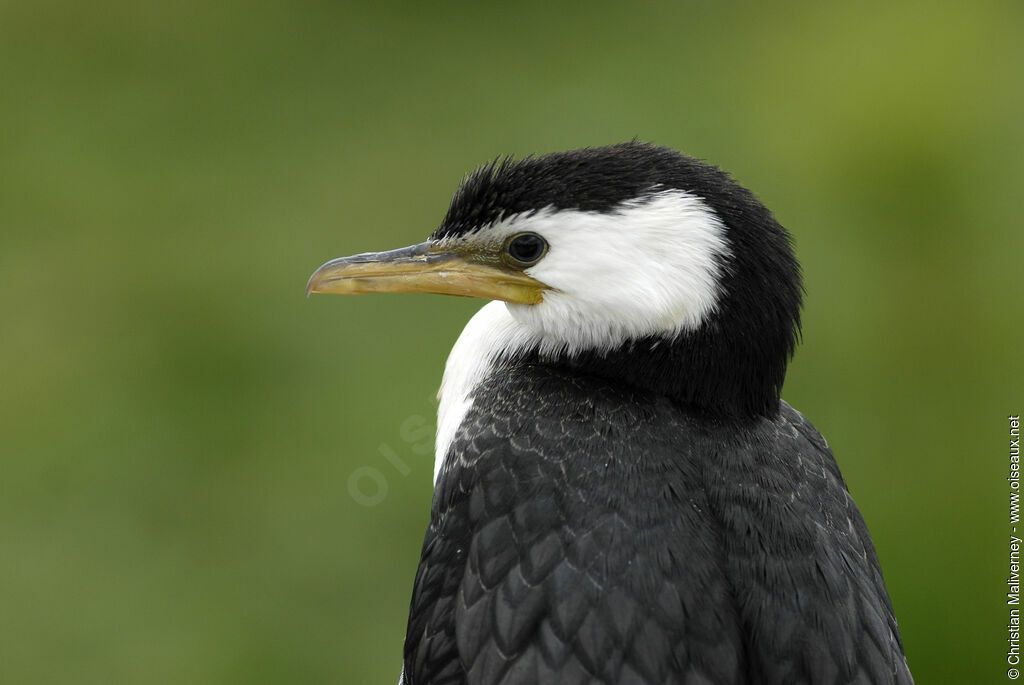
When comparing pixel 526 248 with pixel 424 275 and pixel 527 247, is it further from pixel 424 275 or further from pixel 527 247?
pixel 424 275

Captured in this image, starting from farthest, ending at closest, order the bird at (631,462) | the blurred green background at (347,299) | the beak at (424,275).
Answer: the blurred green background at (347,299) < the beak at (424,275) < the bird at (631,462)

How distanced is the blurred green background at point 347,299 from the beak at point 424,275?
2.25m

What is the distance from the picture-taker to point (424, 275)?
237cm

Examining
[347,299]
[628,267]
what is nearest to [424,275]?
[628,267]

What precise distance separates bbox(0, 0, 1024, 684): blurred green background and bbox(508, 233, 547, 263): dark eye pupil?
2380mm

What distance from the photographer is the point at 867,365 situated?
4.80 meters

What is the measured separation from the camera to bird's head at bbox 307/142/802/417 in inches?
85.0

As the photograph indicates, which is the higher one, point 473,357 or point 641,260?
point 641,260

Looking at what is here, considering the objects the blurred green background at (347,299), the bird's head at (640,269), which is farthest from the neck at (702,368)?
the blurred green background at (347,299)

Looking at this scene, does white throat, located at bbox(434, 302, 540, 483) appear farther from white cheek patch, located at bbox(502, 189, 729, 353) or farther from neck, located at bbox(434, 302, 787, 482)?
white cheek patch, located at bbox(502, 189, 729, 353)

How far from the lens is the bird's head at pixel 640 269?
216 centimetres

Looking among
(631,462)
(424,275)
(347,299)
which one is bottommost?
(347,299)

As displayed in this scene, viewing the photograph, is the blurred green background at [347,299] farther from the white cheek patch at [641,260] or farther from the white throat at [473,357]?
the white cheek patch at [641,260]

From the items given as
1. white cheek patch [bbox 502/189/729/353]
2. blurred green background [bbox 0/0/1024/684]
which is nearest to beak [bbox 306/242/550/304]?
white cheek patch [bbox 502/189/729/353]
